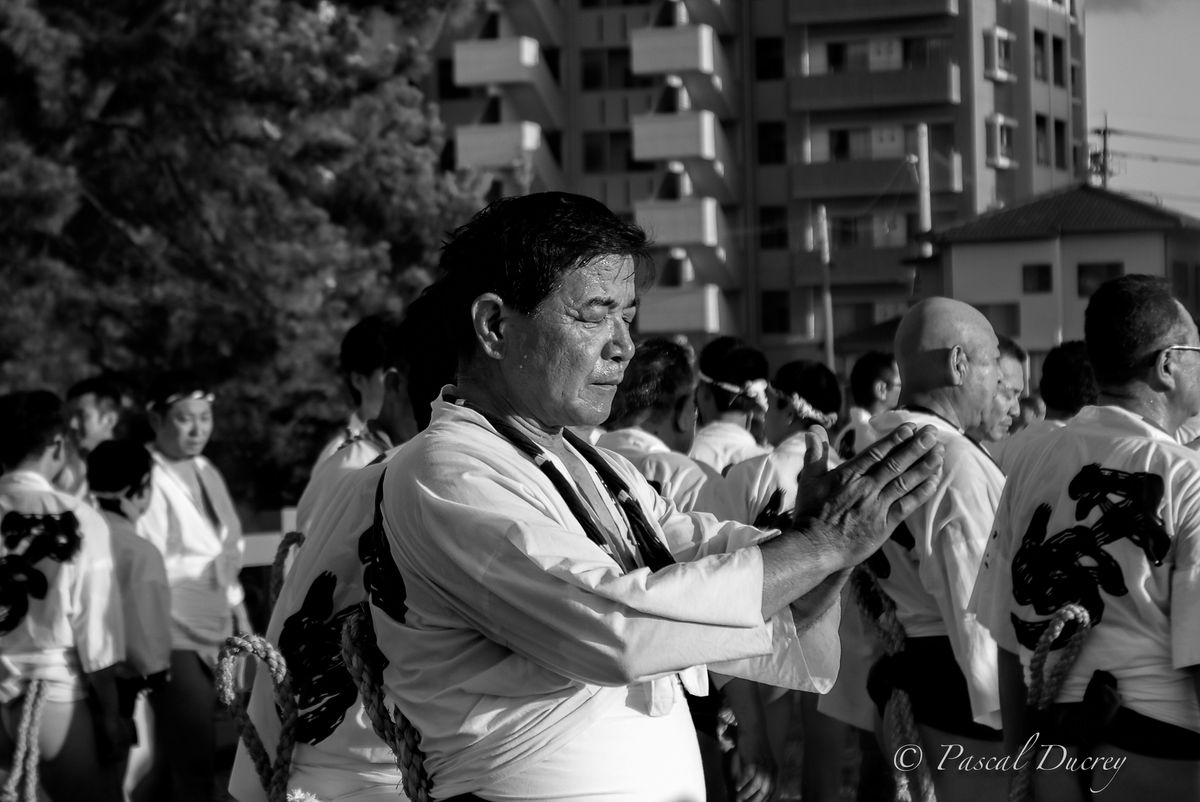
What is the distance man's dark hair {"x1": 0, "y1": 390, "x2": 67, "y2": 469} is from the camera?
6.08 metres

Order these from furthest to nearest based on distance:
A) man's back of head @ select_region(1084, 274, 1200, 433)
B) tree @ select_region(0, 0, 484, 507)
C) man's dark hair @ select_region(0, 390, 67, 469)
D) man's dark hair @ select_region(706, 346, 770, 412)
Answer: tree @ select_region(0, 0, 484, 507)
man's dark hair @ select_region(706, 346, 770, 412)
man's dark hair @ select_region(0, 390, 67, 469)
man's back of head @ select_region(1084, 274, 1200, 433)

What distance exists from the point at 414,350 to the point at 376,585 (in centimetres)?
53

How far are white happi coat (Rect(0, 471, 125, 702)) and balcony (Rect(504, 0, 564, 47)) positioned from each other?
120 ft

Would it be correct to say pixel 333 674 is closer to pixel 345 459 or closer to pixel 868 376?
A: pixel 345 459

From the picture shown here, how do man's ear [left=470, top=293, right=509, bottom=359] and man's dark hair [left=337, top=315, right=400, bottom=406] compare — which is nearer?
man's ear [left=470, top=293, right=509, bottom=359]

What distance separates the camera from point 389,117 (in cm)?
1992

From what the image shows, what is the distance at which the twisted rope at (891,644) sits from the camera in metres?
4.84

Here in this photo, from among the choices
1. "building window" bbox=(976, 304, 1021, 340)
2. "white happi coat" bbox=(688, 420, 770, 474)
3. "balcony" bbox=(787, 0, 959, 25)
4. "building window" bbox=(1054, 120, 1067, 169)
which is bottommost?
"building window" bbox=(976, 304, 1021, 340)

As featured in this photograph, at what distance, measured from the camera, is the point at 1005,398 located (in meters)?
6.20

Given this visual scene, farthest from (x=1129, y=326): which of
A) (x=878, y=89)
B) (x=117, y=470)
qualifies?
(x=878, y=89)

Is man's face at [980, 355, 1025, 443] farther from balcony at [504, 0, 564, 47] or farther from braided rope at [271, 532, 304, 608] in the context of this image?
balcony at [504, 0, 564, 47]

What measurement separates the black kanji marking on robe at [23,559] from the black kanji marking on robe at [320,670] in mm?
2683

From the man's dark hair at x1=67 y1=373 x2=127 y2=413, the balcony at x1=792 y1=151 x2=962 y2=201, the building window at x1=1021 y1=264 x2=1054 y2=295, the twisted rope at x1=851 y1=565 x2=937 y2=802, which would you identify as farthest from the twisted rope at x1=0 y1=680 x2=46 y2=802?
the balcony at x1=792 y1=151 x2=962 y2=201

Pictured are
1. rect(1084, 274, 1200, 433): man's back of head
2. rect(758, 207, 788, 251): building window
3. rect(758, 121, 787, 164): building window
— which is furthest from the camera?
rect(758, 121, 787, 164): building window
